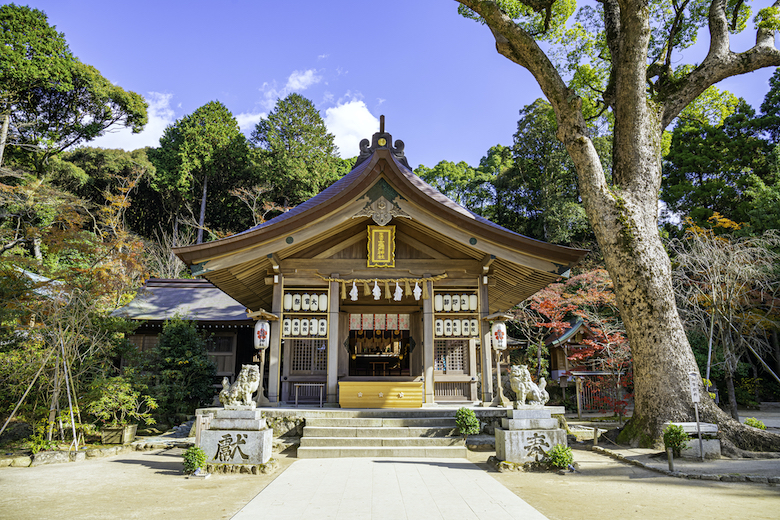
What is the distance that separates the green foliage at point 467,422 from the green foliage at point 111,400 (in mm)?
7344

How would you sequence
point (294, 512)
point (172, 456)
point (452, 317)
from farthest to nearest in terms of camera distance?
point (452, 317) → point (172, 456) → point (294, 512)

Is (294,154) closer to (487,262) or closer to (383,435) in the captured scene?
(487,262)

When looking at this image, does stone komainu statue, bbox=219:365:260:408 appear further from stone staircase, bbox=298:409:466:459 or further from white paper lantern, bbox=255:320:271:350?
white paper lantern, bbox=255:320:271:350

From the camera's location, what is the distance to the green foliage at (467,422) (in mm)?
8789

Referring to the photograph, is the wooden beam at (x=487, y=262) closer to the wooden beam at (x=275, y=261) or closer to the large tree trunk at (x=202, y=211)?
the wooden beam at (x=275, y=261)

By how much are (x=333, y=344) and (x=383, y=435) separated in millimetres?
2848

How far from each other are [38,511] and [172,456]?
4.29 metres

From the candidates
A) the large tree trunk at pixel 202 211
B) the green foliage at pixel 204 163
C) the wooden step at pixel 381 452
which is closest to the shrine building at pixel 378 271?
the wooden step at pixel 381 452

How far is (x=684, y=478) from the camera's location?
6.73 meters

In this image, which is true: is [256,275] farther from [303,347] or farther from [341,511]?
[341,511]

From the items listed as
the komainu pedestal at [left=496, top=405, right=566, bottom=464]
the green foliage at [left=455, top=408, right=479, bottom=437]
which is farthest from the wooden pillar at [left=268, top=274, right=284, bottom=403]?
the komainu pedestal at [left=496, top=405, right=566, bottom=464]

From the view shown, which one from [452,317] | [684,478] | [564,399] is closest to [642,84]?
[452,317]

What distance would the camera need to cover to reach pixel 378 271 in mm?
11445

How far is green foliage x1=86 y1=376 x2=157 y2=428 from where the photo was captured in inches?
385
